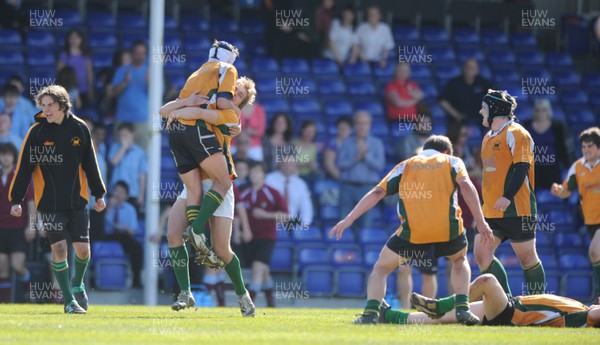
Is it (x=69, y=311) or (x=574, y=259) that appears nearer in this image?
(x=69, y=311)

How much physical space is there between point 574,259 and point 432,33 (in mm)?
6122

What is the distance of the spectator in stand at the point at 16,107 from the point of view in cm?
1823

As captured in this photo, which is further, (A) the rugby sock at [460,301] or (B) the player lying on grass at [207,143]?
(B) the player lying on grass at [207,143]

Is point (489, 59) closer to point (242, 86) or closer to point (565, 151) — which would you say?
point (565, 151)

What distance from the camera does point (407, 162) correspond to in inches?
435

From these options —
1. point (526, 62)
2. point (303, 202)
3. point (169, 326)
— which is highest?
point (526, 62)

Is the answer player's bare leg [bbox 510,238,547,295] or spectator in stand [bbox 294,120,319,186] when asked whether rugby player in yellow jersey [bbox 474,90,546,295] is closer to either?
player's bare leg [bbox 510,238,547,295]

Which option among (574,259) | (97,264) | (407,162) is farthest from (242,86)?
(574,259)

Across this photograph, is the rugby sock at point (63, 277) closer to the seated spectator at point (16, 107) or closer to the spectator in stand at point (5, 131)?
the spectator in stand at point (5, 131)

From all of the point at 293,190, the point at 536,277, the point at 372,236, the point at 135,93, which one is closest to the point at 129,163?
the point at 135,93

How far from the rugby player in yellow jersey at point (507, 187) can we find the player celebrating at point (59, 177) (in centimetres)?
404

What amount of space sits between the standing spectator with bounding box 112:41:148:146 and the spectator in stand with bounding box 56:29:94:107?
0.52 metres

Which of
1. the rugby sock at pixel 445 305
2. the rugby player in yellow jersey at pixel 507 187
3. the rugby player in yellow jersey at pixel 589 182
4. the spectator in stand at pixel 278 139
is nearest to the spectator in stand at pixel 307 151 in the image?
the spectator in stand at pixel 278 139

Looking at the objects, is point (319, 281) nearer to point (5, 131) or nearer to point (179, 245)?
point (5, 131)
